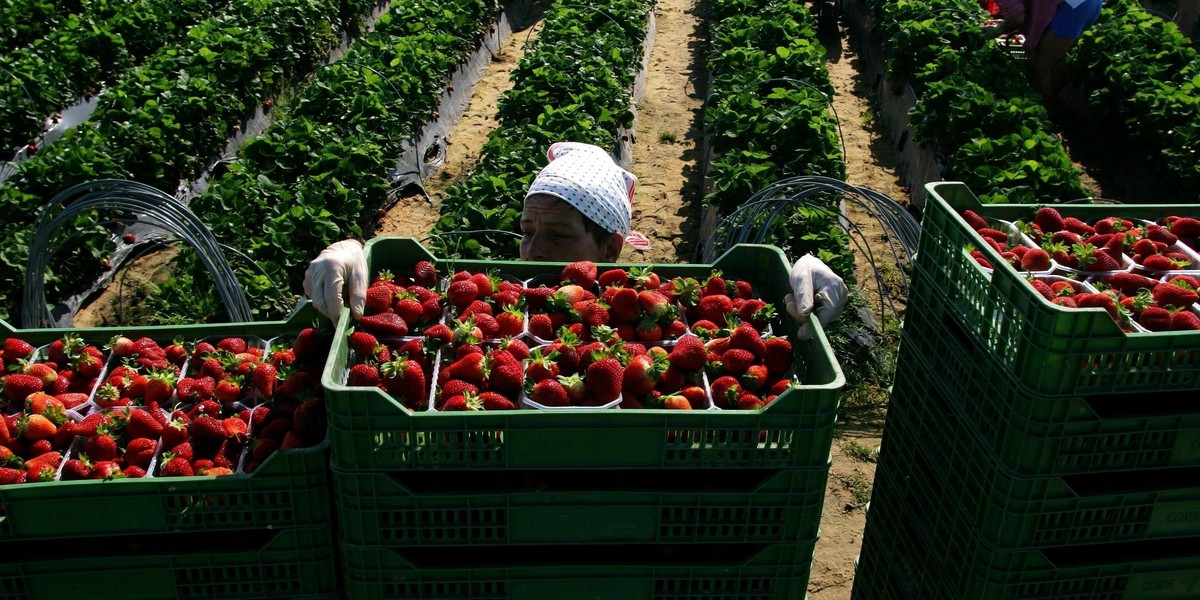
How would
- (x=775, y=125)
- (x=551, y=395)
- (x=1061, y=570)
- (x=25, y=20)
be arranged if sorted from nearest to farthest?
1. (x=551, y=395)
2. (x=1061, y=570)
3. (x=775, y=125)
4. (x=25, y=20)

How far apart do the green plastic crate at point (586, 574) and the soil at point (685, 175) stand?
2322 mm


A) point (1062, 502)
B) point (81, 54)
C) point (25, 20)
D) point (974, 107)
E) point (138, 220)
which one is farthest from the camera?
point (25, 20)

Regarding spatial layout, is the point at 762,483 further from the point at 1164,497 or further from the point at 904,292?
the point at 904,292

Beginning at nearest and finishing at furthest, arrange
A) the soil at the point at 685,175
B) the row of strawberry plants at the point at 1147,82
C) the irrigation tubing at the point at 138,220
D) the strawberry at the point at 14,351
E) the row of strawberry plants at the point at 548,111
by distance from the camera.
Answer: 1. the strawberry at the point at 14,351
2. the irrigation tubing at the point at 138,220
3. the soil at the point at 685,175
4. the row of strawberry plants at the point at 548,111
5. the row of strawberry plants at the point at 1147,82

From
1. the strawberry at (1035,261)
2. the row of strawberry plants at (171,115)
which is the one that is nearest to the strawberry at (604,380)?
the strawberry at (1035,261)

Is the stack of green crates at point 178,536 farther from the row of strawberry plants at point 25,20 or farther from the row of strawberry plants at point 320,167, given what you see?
the row of strawberry plants at point 25,20

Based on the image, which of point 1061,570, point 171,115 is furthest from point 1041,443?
point 171,115

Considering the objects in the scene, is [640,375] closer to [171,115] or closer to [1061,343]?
[1061,343]

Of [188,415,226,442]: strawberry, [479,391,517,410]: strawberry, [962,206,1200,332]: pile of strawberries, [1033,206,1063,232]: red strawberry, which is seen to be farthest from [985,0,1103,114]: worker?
[188,415,226,442]: strawberry

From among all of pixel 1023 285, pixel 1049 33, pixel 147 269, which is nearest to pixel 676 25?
pixel 1049 33

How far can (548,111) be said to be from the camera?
909cm

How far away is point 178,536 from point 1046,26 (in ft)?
33.6

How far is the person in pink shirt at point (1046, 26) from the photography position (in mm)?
10156

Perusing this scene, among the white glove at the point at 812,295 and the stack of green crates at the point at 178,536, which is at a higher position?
the white glove at the point at 812,295
